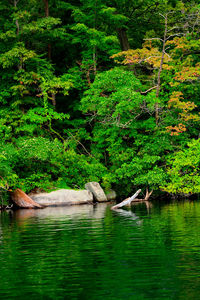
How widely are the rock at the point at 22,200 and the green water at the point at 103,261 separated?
1065cm

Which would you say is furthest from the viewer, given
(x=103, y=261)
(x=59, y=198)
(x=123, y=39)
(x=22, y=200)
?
(x=123, y=39)

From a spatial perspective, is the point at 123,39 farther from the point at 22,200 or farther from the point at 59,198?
the point at 22,200

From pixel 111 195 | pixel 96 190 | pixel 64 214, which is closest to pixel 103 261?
pixel 64 214

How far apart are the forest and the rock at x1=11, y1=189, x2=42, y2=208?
1.98 feet

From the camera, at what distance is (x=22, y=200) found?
90.5 feet

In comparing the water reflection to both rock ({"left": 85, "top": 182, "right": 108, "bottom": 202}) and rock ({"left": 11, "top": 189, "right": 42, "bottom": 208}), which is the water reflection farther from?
rock ({"left": 11, "top": 189, "right": 42, "bottom": 208})

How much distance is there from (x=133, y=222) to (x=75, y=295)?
9.70 metres

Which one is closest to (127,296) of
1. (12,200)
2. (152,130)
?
(12,200)

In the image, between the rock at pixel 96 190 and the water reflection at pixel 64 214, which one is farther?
the rock at pixel 96 190

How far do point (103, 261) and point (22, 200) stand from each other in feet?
60.2

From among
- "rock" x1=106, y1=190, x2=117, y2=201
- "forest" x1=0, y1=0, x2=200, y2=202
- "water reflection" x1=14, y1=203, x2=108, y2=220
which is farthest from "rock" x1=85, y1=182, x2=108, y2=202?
"water reflection" x1=14, y1=203, x2=108, y2=220

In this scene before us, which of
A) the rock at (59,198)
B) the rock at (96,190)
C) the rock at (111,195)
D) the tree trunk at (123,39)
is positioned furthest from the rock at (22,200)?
the tree trunk at (123,39)

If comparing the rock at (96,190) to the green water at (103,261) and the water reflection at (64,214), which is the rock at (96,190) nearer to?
the water reflection at (64,214)

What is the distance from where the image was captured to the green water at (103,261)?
7402mm
